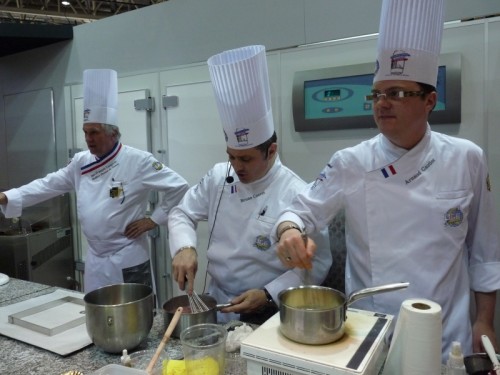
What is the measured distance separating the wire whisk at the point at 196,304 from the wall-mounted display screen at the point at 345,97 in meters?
1.15

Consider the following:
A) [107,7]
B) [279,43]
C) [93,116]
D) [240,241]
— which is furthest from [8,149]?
[107,7]

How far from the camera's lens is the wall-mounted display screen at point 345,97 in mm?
Answer: 1806

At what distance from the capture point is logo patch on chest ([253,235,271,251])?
5.27 ft

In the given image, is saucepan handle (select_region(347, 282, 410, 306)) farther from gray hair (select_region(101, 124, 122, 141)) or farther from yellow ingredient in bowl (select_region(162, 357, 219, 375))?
gray hair (select_region(101, 124, 122, 141))

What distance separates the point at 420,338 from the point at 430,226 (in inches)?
23.1

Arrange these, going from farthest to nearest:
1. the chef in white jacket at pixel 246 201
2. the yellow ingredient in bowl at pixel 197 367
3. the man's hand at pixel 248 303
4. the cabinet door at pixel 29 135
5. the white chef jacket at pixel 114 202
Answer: the cabinet door at pixel 29 135 → the white chef jacket at pixel 114 202 → the chef in white jacket at pixel 246 201 → the man's hand at pixel 248 303 → the yellow ingredient in bowl at pixel 197 367

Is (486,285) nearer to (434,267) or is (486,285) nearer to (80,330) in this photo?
(434,267)

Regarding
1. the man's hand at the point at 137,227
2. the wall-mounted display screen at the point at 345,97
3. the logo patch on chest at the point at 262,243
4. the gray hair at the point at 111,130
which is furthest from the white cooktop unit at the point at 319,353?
the gray hair at the point at 111,130

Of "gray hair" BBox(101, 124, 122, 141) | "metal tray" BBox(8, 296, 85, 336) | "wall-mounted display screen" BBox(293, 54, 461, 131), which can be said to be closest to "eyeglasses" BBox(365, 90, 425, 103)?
"wall-mounted display screen" BBox(293, 54, 461, 131)

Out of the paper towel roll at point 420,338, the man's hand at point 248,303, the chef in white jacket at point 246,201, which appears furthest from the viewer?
the chef in white jacket at point 246,201

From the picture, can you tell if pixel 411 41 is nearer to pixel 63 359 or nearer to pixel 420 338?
pixel 420 338

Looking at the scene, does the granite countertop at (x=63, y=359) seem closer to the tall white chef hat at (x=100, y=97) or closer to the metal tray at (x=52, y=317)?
the metal tray at (x=52, y=317)

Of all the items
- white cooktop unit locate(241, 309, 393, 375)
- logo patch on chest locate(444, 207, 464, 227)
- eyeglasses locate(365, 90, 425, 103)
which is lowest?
white cooktop unit locate(241, 309, 393, 375)

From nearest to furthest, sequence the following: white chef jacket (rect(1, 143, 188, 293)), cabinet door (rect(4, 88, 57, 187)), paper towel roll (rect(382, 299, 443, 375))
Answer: paper towel roll (rect(382, 299, 443, 375)) < white chef jacket (rect(1, 143, 188, 293)) < cabinet door (rect(4, 88, 57, 187))
